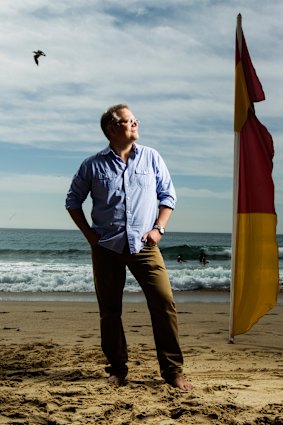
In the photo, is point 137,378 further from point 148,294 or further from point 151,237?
point 151,237

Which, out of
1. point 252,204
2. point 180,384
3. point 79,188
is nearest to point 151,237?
point 79,188

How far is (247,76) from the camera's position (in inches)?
216

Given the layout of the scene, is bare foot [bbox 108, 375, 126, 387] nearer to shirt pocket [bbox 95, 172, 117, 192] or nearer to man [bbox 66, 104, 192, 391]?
man [bbox 66, 104, 192, 391]

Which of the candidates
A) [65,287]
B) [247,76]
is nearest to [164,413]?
[247,76]

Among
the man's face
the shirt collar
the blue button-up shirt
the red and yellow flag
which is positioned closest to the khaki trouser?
the blue button-up shirt

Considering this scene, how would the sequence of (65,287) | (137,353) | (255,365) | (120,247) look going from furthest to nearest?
1. (65,287)
2. (137,353)
3. (255,365)
4. (120,247)

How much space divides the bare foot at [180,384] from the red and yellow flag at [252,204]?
179cm

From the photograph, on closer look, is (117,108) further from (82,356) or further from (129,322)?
(129,322)

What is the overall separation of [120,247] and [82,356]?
5.48 feet

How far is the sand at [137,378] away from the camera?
11.2ft

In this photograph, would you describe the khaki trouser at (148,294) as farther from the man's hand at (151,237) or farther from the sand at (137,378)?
the sand at (137,378)

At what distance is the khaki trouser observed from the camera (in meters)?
3.88

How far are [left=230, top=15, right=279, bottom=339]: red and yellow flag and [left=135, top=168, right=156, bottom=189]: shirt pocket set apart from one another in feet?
5.84

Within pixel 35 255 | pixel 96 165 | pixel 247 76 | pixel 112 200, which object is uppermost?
Result: pixel 247 76
